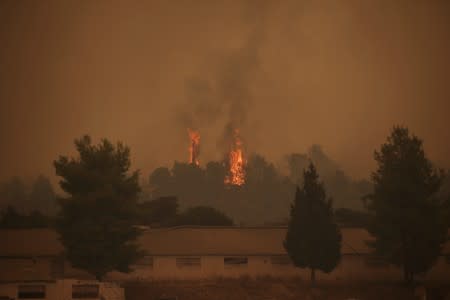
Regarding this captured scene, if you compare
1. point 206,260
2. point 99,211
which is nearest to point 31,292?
point 99,211

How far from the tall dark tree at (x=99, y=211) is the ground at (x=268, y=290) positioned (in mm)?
3572

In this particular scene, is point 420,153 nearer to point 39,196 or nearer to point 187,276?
point 187,276

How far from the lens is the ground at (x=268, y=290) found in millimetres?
54031

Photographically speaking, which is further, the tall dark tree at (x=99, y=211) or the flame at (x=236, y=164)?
the flame at (x=236, y=164)

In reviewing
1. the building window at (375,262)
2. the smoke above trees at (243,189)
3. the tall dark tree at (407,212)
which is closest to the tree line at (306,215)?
the tall dark tree at (407,212)

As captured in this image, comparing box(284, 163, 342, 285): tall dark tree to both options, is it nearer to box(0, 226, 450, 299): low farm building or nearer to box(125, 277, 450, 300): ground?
box(125, 277, 450, 300): ground

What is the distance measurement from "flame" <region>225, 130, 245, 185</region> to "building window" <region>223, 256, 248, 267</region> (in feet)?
401

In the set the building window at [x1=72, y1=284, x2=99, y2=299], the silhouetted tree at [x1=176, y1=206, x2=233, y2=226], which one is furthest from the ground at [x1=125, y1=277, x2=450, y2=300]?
the silhouetted tree at [x1=176, y1=206, x2=233, y2=226]

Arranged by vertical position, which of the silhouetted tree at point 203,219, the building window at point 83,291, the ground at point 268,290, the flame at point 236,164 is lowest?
the ground at point 268,290

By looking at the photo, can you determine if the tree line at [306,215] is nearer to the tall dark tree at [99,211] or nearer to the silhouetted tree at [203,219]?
the tall dark tree at [99,211]

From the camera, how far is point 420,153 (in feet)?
194

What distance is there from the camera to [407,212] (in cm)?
5819

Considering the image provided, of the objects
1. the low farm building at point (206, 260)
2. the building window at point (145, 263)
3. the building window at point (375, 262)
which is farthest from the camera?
the building window at point (375, 262)

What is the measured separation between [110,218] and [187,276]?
10488mm
